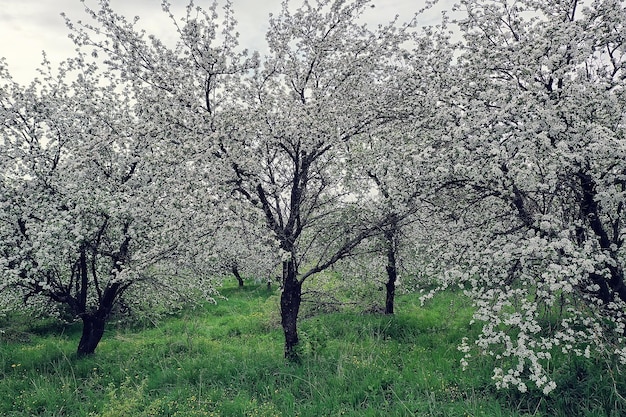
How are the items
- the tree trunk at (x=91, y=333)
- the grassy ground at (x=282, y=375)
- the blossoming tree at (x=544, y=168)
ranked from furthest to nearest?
the tree trunk at (x=91, y=333), the grassy ground at (x=282, y=375), the blossoming tree at (x=544, y=168)

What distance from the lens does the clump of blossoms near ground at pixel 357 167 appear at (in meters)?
7.84

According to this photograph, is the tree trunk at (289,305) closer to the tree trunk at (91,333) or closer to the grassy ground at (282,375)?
the grassy ground at (282,375)

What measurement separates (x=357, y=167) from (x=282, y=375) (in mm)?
6183

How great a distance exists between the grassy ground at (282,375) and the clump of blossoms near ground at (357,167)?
0.76 metres

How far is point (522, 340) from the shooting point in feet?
24.5

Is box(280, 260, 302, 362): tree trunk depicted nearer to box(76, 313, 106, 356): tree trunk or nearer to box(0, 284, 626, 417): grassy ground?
box(0, 284, 626, 417): grassy ground

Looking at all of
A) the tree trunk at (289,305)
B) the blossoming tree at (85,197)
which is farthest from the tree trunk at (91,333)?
the tree trunk at (289,305)

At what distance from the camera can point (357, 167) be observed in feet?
38.2

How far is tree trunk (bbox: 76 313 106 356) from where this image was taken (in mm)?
13070

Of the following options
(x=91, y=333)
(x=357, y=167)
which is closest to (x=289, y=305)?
(x=357, y=167)

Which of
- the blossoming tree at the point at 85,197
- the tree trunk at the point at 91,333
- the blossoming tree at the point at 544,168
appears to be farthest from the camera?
the tree trunk at the point at 91,333

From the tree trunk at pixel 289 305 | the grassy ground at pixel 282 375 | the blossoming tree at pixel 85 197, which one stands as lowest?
the grassy ground at pixel 282 375

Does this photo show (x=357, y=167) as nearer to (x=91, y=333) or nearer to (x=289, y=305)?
(x=289, y=305)

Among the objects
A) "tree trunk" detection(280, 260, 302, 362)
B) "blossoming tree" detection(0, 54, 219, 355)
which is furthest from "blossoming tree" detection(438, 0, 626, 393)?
"blossoming tree" detection(0, 54, 219, 355)
